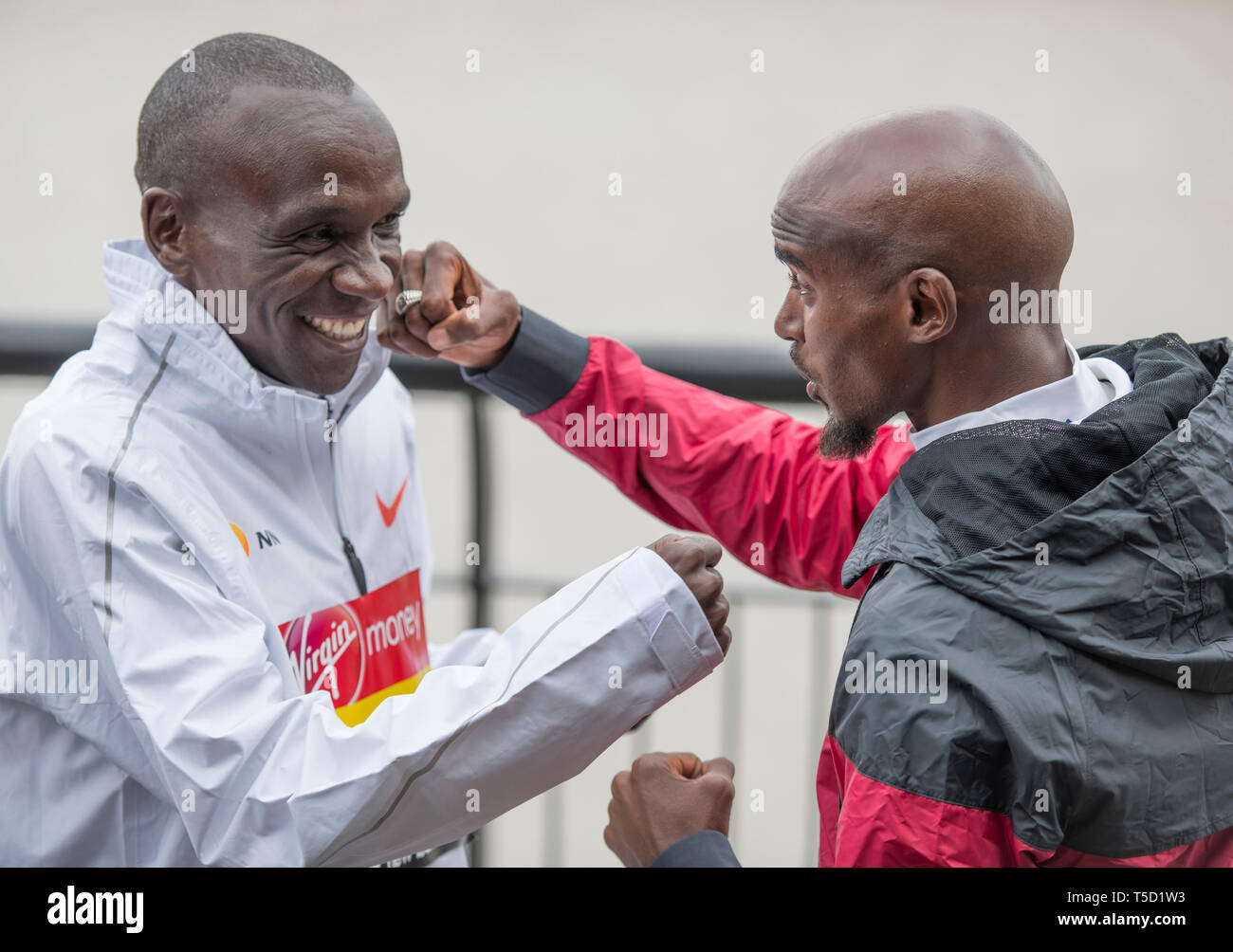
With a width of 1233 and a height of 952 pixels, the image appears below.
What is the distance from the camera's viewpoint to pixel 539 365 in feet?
8.18

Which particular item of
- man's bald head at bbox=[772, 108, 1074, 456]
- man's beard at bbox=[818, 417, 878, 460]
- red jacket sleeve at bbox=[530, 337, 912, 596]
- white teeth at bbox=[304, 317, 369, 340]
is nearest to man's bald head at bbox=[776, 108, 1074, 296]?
man's bald head at bbox=[772, 108, 1074, 456]

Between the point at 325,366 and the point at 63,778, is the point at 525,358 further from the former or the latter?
the point at 63,778

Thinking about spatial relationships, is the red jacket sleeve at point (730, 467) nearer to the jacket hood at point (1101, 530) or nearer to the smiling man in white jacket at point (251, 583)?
the smiling man in white jacket at point (251, 583)

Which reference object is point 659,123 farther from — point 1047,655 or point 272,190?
point 1047,655

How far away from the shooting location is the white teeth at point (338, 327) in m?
2.05

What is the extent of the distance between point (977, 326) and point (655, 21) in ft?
28.2

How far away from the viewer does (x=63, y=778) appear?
72.7 inches

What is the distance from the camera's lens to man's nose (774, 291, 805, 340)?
5.94 feet

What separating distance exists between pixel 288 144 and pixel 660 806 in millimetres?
1104

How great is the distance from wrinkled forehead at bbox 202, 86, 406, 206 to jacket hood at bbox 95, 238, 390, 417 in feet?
0.56

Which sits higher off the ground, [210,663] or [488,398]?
[488,398]

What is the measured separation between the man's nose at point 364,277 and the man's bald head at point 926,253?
0.66 meters

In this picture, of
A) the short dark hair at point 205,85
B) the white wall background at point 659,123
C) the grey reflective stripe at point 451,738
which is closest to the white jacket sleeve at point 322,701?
the grey reflective stripe at point 451,738

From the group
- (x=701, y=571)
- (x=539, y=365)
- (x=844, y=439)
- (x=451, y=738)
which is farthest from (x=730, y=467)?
(x=451, y=738)
